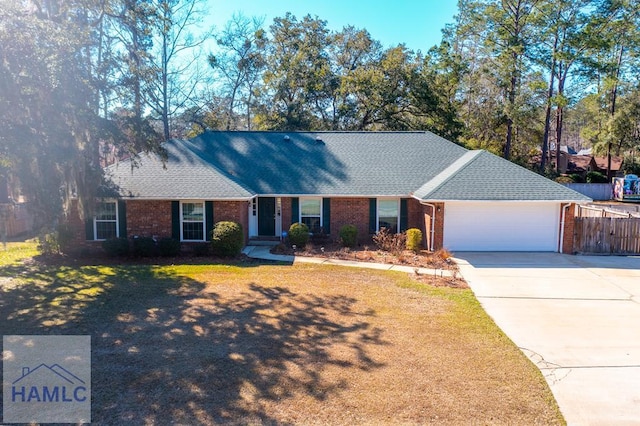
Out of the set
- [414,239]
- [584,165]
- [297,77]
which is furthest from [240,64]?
[584,165]

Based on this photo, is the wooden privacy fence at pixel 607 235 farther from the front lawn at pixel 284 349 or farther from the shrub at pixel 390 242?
the front lawn at pixel 284 349

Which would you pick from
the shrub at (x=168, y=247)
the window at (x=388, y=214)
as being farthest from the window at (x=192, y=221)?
the window at (x=388, y=214)

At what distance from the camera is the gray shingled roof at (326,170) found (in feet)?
50.2

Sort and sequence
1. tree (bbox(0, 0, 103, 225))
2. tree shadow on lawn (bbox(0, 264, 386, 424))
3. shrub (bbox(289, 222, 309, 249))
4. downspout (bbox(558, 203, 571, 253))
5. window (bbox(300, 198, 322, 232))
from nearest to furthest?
tree shadow on lawn (bbox(0, 264, 386, 424)) < tree (bbox(0, 0, 103, 225)) < downspout (bbox(558, 203, 571, 253)) < shrub (bbox(289, 222, 309, 249)) < window (bbox(300, 198, 322, 232))

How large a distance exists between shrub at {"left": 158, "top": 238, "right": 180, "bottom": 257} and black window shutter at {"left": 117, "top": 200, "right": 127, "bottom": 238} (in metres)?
1.82

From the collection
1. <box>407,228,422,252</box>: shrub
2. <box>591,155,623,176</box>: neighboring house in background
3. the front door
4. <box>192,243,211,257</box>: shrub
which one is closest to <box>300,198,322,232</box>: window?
the front door

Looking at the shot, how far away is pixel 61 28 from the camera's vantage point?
10.6m

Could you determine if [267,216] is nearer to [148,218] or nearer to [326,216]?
[326,216]

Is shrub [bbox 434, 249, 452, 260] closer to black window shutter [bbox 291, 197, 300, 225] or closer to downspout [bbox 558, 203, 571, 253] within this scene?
downspout [bbox 558, 203, 571, 253]

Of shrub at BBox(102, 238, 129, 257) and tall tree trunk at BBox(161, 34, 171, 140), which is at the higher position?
tall tree trunk at BBox(161, 34, 171, 140)

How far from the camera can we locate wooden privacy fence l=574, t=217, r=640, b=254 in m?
15.0

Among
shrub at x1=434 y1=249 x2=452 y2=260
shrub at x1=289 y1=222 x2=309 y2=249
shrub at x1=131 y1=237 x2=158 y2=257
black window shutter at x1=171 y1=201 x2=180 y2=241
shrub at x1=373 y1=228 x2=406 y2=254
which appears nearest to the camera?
shrub at x1=434 y1=249 x2=452 y2=260

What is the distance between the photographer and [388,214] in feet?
56.4

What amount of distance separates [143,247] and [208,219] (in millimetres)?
2423
